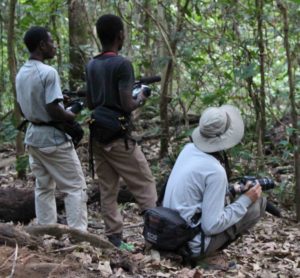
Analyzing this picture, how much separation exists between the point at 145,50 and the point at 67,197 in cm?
495

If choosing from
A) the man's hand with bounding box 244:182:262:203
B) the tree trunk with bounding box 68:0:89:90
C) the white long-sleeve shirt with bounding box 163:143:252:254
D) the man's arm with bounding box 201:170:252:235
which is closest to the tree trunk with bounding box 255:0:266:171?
the man's hand with bounding box 244:182:262:203

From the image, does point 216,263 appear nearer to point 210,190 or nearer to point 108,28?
point 210,190

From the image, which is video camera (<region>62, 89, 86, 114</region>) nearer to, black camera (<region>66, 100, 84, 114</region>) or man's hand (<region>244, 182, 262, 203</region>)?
black camera (<region>66, 100, 84, 114</region>)

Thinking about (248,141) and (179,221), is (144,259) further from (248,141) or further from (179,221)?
(248,141)

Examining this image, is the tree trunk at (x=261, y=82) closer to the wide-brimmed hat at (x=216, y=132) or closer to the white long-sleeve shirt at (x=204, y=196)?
the wide-brimmed hat at (x=216, y=132)

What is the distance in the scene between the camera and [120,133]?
5.31 metres

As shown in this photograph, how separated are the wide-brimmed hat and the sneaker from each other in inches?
34.8

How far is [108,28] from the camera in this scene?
5.31m

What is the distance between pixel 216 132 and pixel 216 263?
1.05 m

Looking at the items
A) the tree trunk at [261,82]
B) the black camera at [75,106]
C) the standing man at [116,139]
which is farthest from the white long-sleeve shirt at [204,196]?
the tree trunk at [261,82]

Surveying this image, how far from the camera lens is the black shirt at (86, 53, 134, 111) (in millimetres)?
5133

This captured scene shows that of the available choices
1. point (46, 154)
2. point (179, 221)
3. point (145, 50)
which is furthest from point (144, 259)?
point (145, 50)

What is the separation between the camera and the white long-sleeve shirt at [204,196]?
4.43 m

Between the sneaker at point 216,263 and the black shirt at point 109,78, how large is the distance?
149 centimetres
